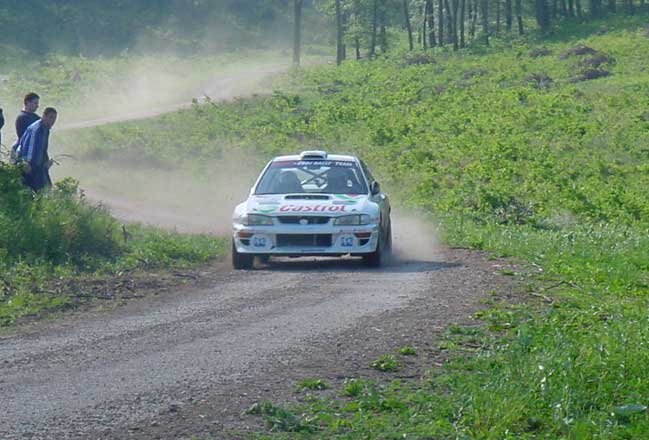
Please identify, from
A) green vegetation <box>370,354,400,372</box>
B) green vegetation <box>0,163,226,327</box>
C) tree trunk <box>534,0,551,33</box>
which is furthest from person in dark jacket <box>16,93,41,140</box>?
tree trunk <box>534,0,551,33</box>

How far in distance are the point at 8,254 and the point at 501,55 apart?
51989mm

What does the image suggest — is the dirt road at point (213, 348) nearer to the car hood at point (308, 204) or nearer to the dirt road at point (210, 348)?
the dirt road at point (210, 348)

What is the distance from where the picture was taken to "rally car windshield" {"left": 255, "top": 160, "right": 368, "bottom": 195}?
17.5 m

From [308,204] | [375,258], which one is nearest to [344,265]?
[375,258]

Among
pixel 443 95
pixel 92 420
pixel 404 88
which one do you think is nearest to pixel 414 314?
pixel 92 420

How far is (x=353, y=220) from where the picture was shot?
16.3 meters

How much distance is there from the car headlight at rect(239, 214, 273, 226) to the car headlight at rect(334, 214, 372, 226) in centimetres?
86

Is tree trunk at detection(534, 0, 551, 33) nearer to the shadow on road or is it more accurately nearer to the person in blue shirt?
the shadow on road

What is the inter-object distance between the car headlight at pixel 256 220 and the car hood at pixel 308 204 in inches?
2.4

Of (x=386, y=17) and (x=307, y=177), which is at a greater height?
(x=386, y=17)

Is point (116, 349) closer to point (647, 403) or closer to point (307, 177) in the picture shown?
point (647, 403)

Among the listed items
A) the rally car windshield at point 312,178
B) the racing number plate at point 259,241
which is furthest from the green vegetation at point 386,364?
the rally car windshield at point 312,178

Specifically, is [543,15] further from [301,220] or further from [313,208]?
[301,220]

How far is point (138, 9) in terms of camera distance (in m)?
90.6
